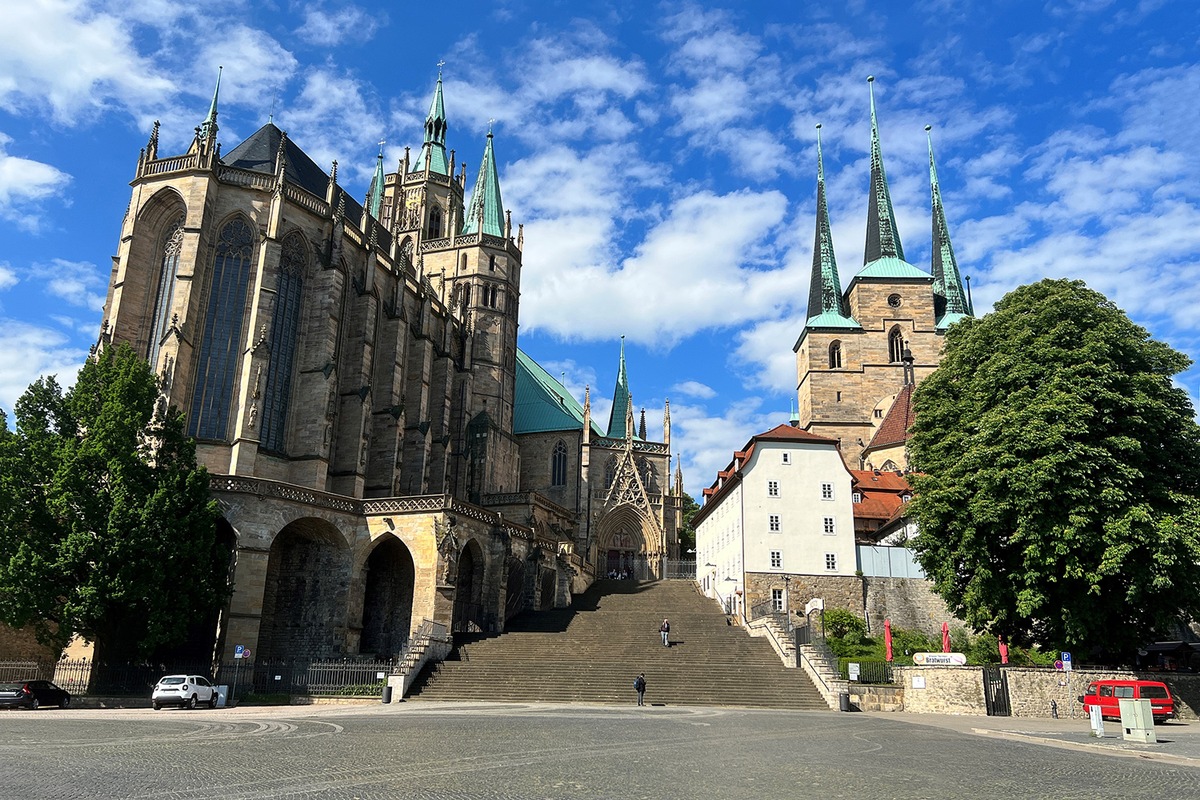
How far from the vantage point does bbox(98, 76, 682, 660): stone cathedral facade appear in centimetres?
3111

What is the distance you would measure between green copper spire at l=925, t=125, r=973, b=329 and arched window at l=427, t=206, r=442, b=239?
4111 centimetres

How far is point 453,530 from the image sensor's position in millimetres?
31469

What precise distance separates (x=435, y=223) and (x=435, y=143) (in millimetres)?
8528

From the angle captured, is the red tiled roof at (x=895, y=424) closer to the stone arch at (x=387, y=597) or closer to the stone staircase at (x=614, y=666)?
the stone staircase at (x=614, y=666)

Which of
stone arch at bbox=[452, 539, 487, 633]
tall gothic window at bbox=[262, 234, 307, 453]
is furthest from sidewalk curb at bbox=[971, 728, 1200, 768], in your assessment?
tall gothic window at bbox=[262, 234, 307, 453]

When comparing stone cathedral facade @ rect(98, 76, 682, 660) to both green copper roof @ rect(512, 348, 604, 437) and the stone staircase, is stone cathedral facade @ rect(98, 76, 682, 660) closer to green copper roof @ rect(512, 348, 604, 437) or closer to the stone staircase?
the stone staircase

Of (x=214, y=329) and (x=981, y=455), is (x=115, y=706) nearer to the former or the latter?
(x=214, y=329)

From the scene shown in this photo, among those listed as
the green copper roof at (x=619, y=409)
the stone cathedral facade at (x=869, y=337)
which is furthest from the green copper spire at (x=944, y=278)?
the green copper roof at (x=619, y=409)

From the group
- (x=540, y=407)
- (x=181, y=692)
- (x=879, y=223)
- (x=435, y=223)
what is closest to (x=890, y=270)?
(x=879, y=223)

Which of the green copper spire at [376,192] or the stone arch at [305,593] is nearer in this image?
the stone arch at [305,593]

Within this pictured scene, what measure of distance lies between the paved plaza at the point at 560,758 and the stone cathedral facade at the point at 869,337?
46.7 metres

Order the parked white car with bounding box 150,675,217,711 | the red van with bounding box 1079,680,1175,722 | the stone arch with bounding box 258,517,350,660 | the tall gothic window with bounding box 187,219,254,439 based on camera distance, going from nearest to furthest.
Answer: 1. the red van with bounding box 1079,680,1175,722
2. the parked white car with bounding box 150,675,217,711
3. the stone arch with bounding box 258,517,350,660
4. the tall gothic window with bounding box 187,219,254,439

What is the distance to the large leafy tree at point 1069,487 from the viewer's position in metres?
24.0

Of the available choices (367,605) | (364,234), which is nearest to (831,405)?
(364,234)
